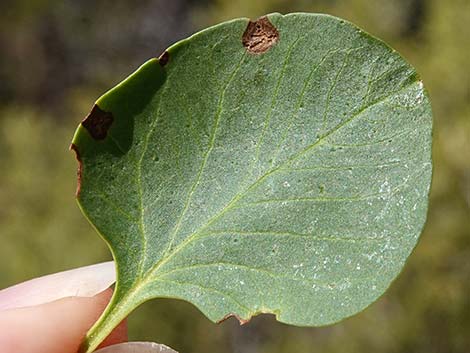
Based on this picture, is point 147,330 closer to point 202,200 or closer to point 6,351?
point 6,351

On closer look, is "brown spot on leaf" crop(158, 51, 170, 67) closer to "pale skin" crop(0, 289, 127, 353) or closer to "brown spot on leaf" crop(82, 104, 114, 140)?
"brown spot on leaf" crop(82, 104, 114, 140)

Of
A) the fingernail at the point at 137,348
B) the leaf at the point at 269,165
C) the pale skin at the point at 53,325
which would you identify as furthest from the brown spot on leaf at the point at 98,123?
the pale skin at the point at 53,325

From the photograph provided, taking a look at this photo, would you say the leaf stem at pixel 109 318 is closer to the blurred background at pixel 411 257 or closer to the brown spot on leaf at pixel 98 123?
the brown spot on leaf at pixel 98 123

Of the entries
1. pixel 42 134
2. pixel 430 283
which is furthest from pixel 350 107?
pixel 42 134

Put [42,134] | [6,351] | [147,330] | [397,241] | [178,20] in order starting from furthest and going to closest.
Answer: [178,20], [42,134], [147,330], [6,351], [397,241]

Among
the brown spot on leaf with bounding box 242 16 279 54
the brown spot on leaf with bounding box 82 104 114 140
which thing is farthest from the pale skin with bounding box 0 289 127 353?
the brown spot on leaf with bounding box 242 16 279 54

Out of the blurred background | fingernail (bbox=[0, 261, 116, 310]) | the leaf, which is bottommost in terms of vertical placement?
the blurred background

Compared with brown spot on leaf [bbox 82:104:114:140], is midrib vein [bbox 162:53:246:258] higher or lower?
lower
